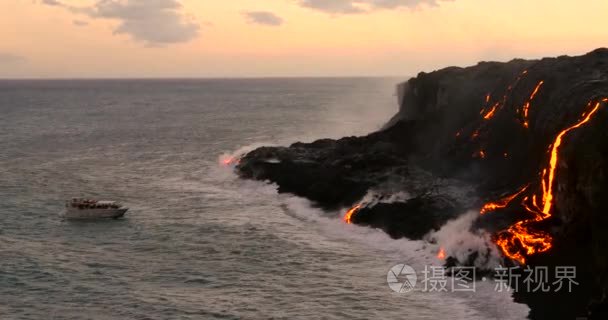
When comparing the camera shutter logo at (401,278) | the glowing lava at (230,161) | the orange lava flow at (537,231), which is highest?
the orange lava flow at (537,231)

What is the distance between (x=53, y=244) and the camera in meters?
60.5

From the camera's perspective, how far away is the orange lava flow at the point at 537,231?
47.9 meters

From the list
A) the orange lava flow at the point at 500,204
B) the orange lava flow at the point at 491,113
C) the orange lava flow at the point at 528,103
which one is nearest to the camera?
the orange lava flow at the point at 500,204

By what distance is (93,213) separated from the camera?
69.9m

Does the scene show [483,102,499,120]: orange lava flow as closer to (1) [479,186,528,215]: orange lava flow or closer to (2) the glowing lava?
(1) [479,186,528,215]: orange lava flow

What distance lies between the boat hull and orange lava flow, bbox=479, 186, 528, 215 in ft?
123

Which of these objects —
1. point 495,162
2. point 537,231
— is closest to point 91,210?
point 495,162

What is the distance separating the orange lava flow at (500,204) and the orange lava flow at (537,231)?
14.8 feet

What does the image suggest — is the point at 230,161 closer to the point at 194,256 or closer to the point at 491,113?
the point at 491,113

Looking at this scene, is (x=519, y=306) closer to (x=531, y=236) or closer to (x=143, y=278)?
(x=531, y=236)

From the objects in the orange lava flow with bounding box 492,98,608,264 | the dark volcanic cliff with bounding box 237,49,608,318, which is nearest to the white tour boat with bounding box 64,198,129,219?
the dark volcanic cliff with bounding box 237,49,608,318

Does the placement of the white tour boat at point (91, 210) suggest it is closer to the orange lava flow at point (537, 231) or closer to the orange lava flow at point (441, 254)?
the orange lava flow at point (441, 254)

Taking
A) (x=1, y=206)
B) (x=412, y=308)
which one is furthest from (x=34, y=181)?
(x=412, y=308)

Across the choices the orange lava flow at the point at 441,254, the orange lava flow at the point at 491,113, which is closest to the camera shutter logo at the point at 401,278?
the orange lava flow at the point at 441,254
